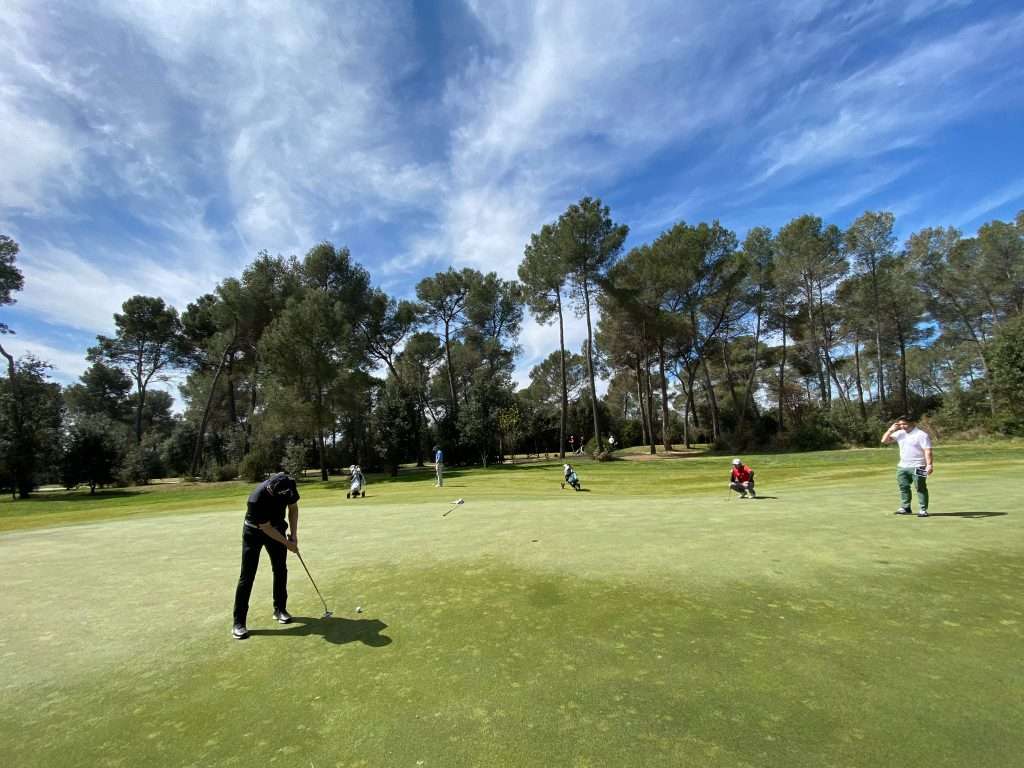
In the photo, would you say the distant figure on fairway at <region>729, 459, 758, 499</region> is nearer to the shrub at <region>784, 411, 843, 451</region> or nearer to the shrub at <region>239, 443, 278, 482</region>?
the shrub at <region>784, 411, 843, 451</region>

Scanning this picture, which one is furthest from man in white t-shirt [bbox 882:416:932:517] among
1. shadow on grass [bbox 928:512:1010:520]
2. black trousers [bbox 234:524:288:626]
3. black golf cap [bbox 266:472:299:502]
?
black trousers [bbox 234:524:288:626]

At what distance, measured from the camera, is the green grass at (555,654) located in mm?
3064

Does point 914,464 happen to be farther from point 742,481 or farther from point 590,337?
point 590,337

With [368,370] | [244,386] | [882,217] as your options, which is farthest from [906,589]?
[244,386]

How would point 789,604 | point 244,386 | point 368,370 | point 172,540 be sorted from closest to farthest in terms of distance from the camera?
point 789,604
point 172,540
point 368,370
point 244,386

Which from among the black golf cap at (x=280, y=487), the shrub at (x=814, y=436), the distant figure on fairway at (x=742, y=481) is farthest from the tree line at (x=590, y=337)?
the black golf cap at (x=280, y=487)

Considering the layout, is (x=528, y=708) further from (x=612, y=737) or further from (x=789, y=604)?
(x=789, y=604)

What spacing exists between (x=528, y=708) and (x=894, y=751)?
2.20 metres

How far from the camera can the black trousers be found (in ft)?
17.2

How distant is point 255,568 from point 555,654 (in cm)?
343

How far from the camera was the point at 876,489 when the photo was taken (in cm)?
1378

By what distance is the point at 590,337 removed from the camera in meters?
41.8

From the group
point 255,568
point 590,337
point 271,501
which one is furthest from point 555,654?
point 590,337

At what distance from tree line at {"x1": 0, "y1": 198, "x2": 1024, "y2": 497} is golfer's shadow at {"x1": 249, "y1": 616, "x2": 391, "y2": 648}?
3528 cm
